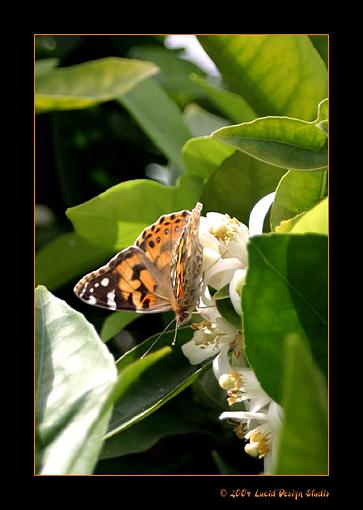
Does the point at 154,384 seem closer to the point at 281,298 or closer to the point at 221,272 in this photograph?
the point at 221,272

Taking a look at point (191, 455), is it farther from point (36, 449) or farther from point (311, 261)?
point (311, 261)

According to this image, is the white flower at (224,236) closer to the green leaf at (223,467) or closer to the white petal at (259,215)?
the white petal at (259,215)

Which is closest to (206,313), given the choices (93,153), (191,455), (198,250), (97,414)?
(198,250)

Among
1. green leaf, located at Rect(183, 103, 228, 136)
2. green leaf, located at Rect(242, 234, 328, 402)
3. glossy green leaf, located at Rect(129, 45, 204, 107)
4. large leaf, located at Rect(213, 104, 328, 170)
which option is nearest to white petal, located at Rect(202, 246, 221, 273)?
large leaf, located at Rect(213, 104, 328, 170)

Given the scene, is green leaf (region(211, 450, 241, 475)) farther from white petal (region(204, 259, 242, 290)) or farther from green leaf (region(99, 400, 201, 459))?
white petal (region(204, 259, 242, 290))

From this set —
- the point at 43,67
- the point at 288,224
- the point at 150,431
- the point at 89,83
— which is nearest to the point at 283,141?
the point at 288,224

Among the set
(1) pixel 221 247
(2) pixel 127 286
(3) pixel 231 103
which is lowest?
(2) pixel 127 286

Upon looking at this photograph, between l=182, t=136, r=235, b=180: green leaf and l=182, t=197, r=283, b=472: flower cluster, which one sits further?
l=182, t=136, r=235, b=180: green leaf
